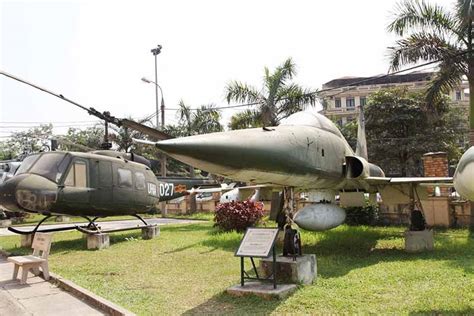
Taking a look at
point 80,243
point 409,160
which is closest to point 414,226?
point 80,243

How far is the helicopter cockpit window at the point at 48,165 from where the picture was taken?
11438 millimetres

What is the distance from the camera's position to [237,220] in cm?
1455

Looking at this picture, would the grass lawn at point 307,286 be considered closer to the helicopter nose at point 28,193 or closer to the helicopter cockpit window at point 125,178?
the helicopter nose at point 28,193

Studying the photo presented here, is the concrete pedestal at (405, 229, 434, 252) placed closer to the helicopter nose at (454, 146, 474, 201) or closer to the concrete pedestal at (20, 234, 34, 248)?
the helicopter nose at (454, 146, 474, 201)

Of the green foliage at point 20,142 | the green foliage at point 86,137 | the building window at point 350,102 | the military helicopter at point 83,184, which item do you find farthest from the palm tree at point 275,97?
the building window at point 350,102

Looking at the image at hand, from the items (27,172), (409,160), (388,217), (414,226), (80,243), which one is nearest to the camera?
(414,226)

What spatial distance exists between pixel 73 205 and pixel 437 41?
11.4 m

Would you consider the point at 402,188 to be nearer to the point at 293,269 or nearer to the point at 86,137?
the point at 293,269

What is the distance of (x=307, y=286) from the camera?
670 cm

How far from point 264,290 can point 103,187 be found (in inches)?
298

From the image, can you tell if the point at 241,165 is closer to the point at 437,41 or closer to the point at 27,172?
the point at 27,172

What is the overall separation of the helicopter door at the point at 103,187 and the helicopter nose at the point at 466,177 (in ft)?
32.8

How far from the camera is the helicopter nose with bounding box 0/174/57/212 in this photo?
35.0 ft

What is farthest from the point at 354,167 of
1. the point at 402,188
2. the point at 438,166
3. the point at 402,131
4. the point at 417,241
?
the point at 402,131
